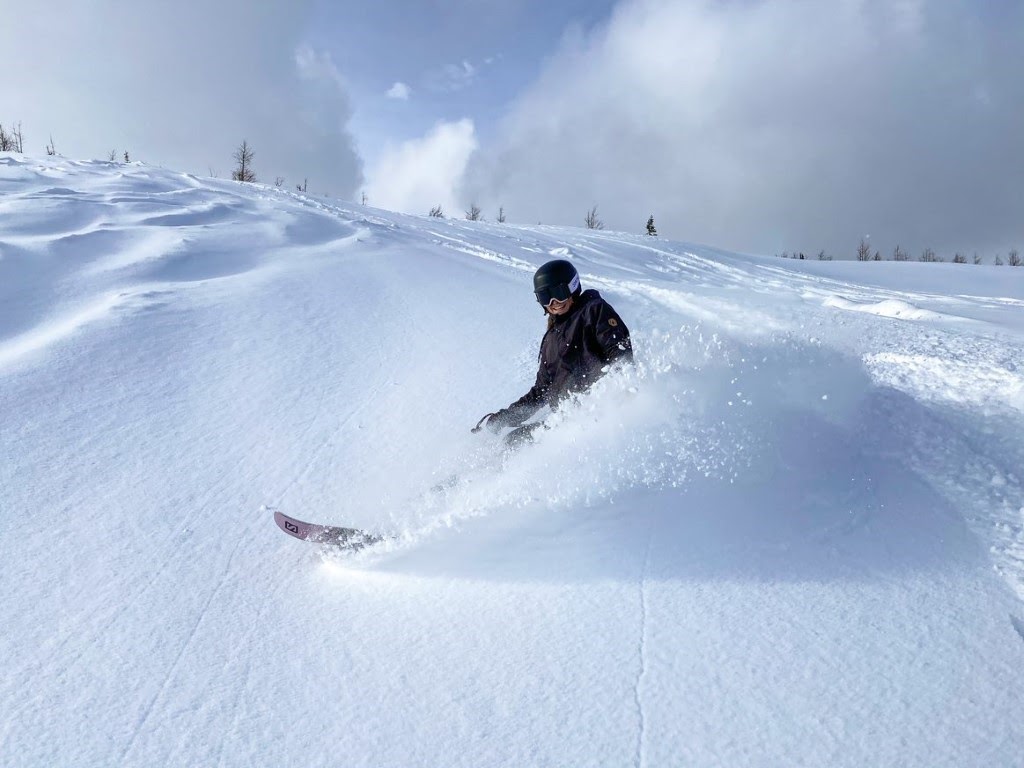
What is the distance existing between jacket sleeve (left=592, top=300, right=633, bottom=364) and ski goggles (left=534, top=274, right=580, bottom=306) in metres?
0.22

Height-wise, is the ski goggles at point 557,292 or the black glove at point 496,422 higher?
the ski goggles at point 557,292

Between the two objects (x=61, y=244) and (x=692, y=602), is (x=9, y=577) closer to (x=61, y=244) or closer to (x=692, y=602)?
(x=692, y=602)

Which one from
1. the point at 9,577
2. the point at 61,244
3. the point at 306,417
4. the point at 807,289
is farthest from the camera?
the point at 807,289

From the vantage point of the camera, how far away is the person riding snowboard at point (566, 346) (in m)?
3.39

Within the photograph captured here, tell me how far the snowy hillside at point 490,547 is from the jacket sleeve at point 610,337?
0.49 feet

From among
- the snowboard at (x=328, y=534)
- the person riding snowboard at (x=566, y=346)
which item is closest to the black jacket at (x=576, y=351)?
the person riding snowboard at (x=566, y=346)

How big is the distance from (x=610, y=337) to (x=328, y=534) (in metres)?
1.81

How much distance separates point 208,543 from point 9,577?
27.2 inches

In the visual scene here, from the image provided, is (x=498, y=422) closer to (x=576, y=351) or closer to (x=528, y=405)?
(x=528, y=405)

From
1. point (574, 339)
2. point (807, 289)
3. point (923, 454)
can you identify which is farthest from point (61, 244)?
point (807, 289)

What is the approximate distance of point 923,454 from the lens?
3.10 metres

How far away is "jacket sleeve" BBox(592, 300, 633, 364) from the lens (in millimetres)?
3350

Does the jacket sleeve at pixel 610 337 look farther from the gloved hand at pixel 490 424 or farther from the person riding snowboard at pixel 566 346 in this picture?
the gloved hand at pixel 490 424

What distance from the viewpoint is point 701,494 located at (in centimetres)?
272
